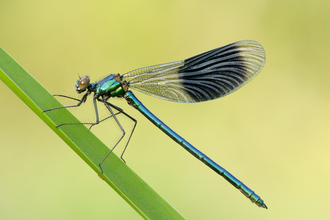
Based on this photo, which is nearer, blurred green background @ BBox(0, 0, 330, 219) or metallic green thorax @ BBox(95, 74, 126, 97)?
metallic green thorax @ BBox(95, 74, 126, 97)

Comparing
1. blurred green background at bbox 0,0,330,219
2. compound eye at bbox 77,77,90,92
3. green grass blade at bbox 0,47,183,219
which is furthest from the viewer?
blurred green background at bbox 0,0,330,219

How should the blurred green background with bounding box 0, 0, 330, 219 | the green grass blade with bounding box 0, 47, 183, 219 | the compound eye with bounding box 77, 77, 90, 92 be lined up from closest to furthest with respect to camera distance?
the green grass blade with bounding box 0, 47, 183, 219 → the compound eye with bounding box 77, 77, 90, 92 → the blurred green background with bounding box 0, 0, 330, 219

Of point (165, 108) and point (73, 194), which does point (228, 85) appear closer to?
point (165, 108)

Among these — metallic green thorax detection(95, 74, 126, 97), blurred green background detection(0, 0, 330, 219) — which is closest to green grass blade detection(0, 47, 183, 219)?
metallic green thorax detection(95, 74, 126, 97)

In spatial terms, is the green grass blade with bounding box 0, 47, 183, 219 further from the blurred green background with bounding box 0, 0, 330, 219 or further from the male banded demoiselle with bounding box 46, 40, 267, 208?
the blurred green background with bounding box 0, 0, 330, 219

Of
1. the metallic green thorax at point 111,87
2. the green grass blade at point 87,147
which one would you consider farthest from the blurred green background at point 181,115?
the green grass blade at point 87,147

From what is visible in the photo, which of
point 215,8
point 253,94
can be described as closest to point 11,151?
point 253,94
